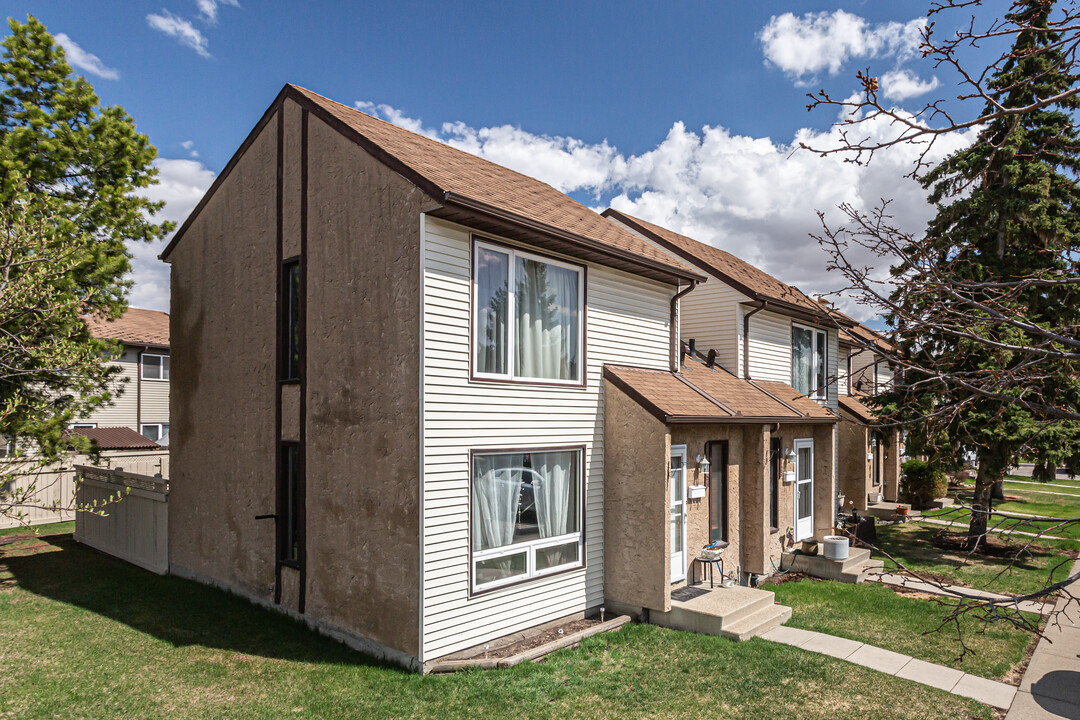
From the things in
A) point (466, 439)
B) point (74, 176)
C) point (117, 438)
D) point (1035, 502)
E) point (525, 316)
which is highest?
point (74, 176)

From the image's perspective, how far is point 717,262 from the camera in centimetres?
1688

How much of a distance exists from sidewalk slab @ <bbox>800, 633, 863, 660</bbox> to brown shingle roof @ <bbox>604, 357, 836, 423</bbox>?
3727mm

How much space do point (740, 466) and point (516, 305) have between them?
6562 millimetres

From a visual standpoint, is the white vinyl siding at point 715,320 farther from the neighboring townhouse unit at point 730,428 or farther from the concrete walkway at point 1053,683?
the concrete walkway at point 1053,683

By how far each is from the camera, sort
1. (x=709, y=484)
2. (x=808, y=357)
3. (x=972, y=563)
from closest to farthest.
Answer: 1. (x=709, y=484)
2. (x=972, y=563)
3. (x=808, y=357)

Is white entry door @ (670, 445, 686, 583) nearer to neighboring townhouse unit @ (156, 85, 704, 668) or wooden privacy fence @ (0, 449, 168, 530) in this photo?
neighboring townhouse unit @ (156, 85, 704, 668)

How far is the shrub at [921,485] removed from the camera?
25.2 metres

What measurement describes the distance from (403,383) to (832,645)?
7.45 meters

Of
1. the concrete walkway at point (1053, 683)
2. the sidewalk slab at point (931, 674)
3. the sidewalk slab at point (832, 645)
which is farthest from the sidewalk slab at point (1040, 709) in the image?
the sidewalk slab at point (832, 645)

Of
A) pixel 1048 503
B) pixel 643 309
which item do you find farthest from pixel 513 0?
pixel 1048 503

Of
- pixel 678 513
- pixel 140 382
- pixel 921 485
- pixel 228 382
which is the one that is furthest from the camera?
pixel 140 382

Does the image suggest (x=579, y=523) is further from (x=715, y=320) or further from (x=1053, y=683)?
(x=715, y=320)

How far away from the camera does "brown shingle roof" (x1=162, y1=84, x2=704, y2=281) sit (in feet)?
29.5

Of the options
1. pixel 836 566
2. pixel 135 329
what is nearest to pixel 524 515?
pixel 836 566
